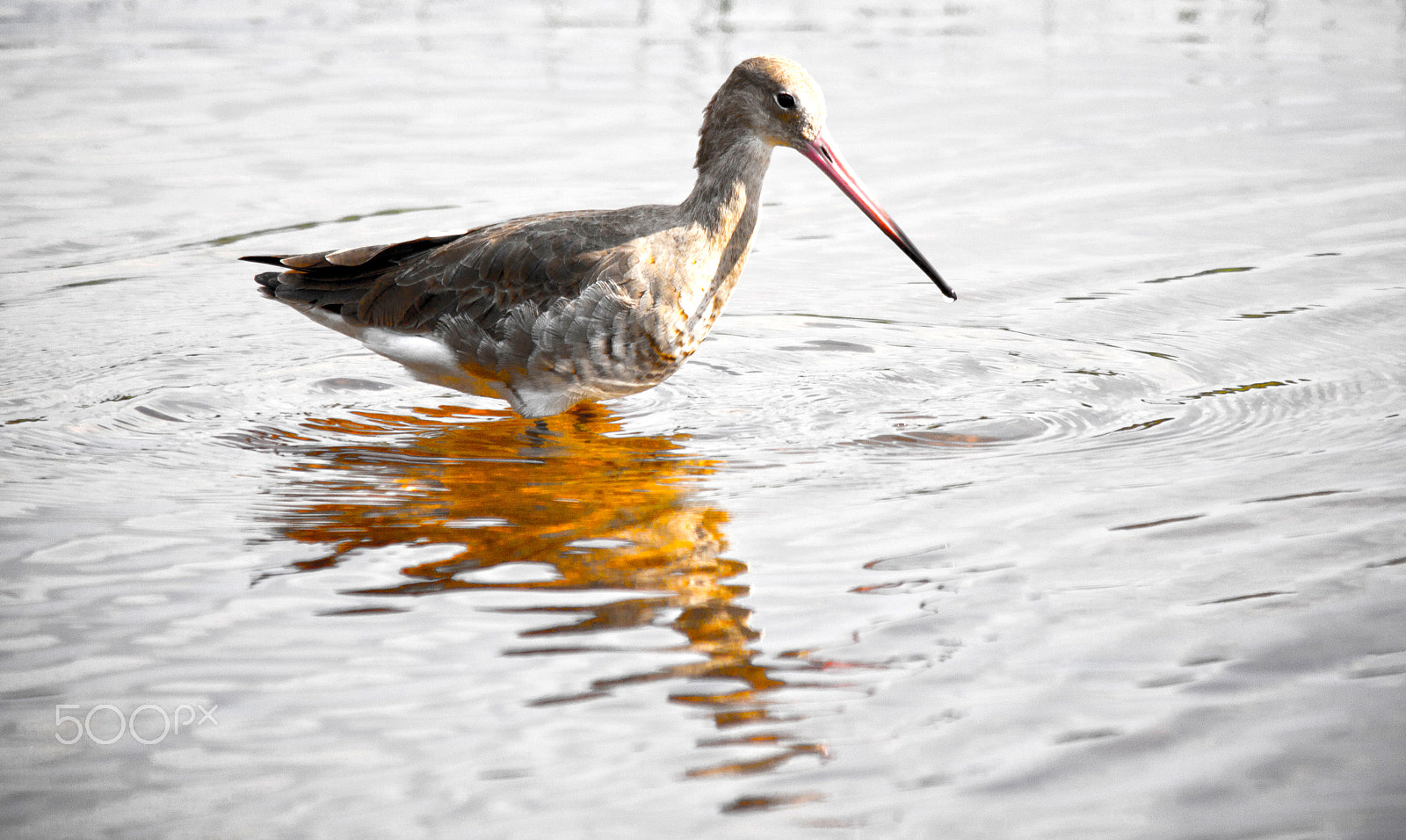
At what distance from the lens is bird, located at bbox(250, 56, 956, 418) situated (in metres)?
Result: 6.16

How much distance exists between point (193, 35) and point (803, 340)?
869cm

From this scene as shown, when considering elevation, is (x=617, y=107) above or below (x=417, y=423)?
above

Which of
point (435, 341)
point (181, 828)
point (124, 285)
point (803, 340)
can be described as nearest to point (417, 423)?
point (435, 341)

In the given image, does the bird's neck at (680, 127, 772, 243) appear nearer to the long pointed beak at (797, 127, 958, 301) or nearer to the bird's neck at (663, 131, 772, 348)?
the bird's neck at (663, 131, 772, 348)

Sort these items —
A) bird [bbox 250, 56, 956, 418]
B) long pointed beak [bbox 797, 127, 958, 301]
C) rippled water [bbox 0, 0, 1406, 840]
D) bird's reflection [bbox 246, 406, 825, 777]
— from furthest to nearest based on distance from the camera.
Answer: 1. long pointed beak [bbox 797, 127, 958, 301]
2. bird [bbox 250, 56, 956, 418]
3. bird's reflection [bbox 246, 406, 825, 777]
4. rippled water [bbox 0, 0, 1406, 840]

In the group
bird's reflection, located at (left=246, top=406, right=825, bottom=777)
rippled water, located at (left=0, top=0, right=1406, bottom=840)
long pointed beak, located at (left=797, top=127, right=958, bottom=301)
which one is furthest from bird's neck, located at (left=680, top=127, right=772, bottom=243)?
bird's reflection, located at (left=246, top=406, right=825, bottom=777)

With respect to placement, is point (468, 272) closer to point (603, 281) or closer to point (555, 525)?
point (603, 281)

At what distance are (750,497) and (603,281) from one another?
1.26 m

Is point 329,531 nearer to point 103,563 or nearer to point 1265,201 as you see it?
point 103,563

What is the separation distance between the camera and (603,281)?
242 inches

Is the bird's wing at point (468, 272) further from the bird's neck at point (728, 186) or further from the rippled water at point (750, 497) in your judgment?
the rippled water at point (750, 497)

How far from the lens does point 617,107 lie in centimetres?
1152

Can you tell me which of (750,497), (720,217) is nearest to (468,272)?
(720,217)

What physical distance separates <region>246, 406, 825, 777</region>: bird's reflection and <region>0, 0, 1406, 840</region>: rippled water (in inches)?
0.9
